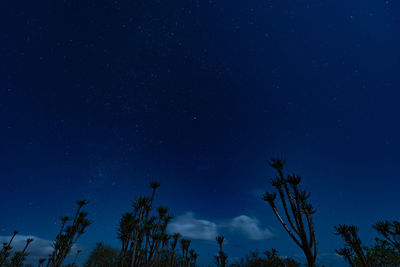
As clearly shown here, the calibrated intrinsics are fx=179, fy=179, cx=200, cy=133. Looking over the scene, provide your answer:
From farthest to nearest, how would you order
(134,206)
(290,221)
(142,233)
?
1. (134,206)
2. (142,233)
3. (290,221)

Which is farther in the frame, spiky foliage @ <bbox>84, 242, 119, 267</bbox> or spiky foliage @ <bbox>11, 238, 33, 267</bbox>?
spiky foliage @ <bbox>84, 242, 119, 267</bbox>

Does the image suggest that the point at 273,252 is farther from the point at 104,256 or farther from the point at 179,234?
the point at 104,256

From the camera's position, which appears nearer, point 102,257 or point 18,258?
point 18,258

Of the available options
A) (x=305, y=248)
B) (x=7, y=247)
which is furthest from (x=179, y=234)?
(x=7, y=247)

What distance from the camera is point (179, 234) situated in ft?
76.4

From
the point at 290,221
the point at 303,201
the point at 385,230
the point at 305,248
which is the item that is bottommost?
the point at 305,248

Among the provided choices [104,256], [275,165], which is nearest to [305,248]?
[275,165]

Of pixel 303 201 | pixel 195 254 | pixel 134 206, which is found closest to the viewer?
pixel 303 201

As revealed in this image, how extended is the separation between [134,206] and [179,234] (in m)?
9.57

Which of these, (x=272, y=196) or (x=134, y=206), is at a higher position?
(x=134, y=206)

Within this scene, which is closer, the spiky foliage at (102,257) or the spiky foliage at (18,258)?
the spiky foliage at (18,258)

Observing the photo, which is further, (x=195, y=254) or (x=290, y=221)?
(x=195, y=254)

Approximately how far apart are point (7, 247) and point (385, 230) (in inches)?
1946

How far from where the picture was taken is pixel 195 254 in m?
27.8
